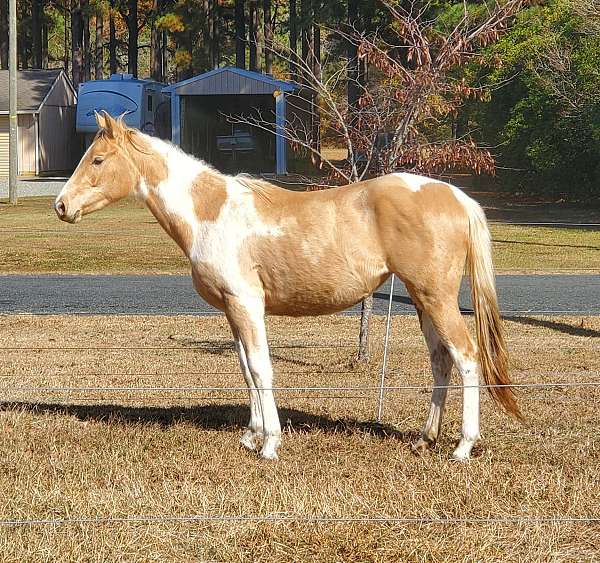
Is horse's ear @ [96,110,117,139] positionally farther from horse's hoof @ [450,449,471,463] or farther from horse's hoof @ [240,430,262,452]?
horse's hoof @ [450,449,471,463]

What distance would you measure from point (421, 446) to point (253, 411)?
1138 millimetres

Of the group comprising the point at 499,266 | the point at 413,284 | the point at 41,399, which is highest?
the point at 413,284

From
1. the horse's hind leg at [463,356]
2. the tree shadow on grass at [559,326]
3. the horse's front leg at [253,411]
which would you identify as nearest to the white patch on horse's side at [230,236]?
the horse's front leg at [253,411]

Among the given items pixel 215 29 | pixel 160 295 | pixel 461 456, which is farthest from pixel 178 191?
pixel 215 29

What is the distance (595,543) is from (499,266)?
1499 centimetres

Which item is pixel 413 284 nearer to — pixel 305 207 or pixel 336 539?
pixel 305 207

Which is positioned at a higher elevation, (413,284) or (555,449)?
(413,284)

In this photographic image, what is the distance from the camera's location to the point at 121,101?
1850 inches

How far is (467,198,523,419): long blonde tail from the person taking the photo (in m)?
6.77

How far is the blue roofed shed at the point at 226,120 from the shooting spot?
151 feet

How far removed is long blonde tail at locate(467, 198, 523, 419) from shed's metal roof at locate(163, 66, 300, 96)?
39.5 m

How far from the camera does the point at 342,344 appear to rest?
11.8 m

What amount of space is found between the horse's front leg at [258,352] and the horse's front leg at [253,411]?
7 centimetres

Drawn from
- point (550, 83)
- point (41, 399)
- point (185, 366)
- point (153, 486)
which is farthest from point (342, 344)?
point (550, 83)
